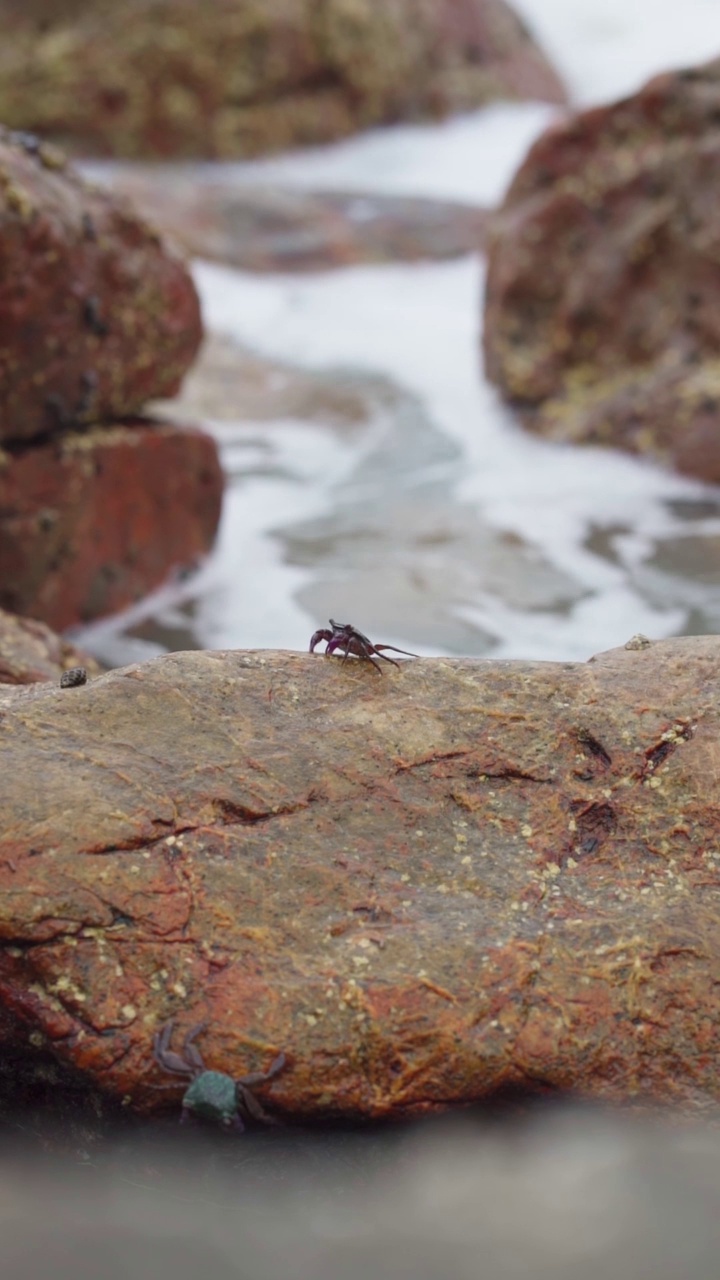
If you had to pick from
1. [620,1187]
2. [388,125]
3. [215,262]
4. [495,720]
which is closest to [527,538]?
[495,720]

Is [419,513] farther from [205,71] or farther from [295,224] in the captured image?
[205,71]

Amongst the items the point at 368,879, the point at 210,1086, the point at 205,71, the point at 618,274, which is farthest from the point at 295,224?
the point at 210,1086

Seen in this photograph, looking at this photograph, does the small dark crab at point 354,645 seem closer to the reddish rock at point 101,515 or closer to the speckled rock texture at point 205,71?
the reddish rock at point 101,515

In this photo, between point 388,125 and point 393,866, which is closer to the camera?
point 393,866

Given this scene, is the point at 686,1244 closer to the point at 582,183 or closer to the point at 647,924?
the point at 647,924

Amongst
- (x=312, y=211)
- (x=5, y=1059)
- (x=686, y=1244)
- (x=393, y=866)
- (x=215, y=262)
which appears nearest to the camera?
(x=686, y=1244)
